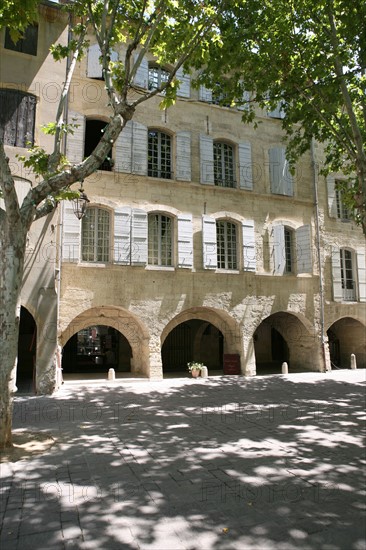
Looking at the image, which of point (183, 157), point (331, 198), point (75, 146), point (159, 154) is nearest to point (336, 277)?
point (331, 198)

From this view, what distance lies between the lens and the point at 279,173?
16.1 m

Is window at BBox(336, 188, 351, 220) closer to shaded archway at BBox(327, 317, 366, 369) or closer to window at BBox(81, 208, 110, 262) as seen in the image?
shaded archway at BBox(327, 317, 366, 369)

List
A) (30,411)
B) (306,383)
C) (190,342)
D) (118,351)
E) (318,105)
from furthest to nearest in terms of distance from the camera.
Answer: (190,342)
(118,351)
(306,383)
(318,105)
(30,411)

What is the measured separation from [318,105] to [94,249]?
815 centimetres

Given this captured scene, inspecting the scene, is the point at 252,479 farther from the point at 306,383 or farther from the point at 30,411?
the point at 306,383

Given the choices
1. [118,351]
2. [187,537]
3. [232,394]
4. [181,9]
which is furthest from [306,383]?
[181,9]

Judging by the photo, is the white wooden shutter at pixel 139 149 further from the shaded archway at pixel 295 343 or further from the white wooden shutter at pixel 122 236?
the shaded archway at pixel 295 343

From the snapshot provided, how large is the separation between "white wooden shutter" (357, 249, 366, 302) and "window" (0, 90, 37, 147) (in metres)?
14.1

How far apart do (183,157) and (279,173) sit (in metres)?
4.28

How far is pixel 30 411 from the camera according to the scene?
29.6 feet

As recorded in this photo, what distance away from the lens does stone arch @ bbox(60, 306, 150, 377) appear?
530 inches

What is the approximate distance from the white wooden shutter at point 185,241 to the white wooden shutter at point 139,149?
7.00 feet

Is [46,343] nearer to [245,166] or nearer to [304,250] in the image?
[245,166]

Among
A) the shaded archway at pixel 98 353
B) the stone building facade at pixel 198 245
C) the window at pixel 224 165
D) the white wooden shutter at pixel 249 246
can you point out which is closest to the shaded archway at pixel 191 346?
the stone building facade at pixel 198 245
